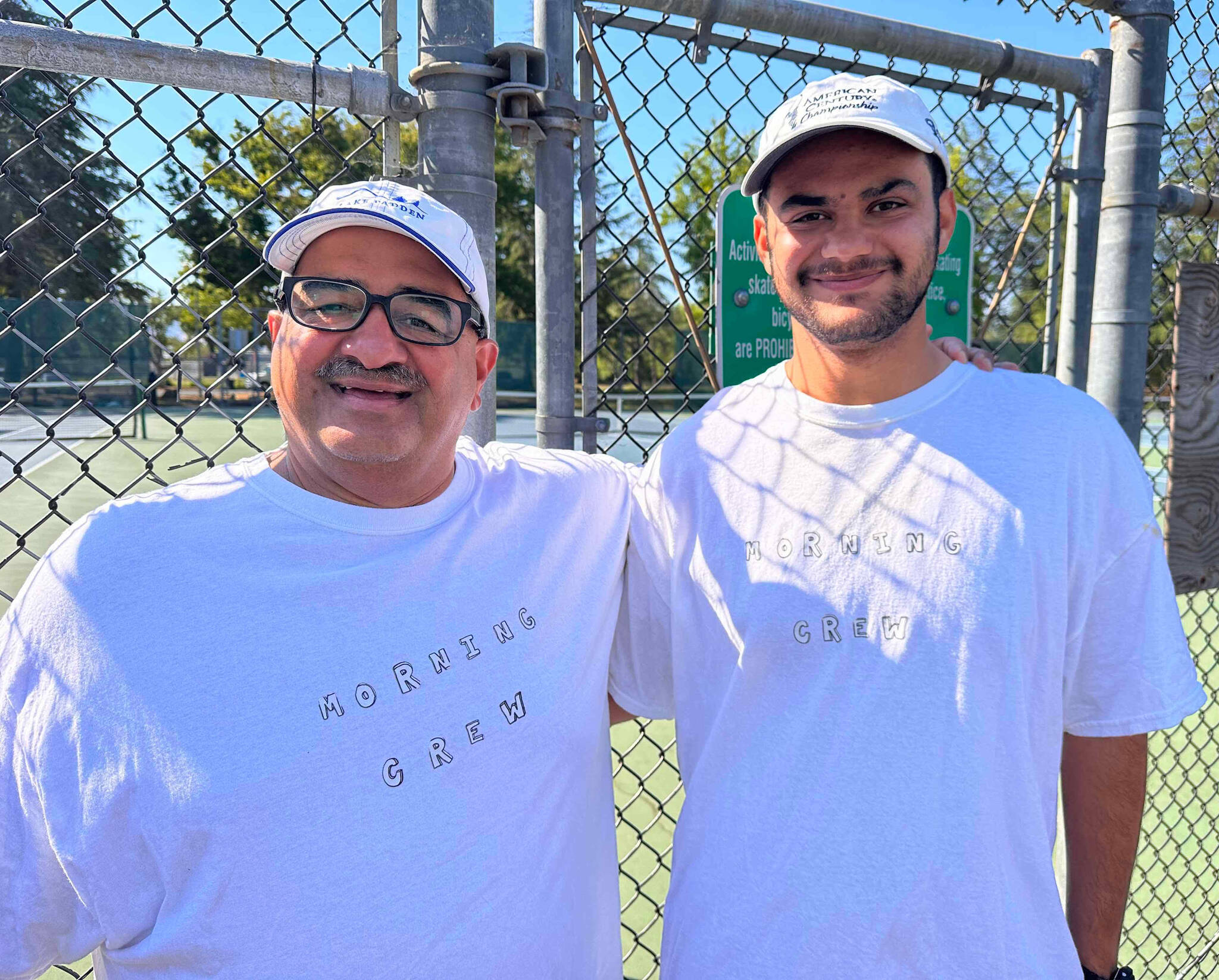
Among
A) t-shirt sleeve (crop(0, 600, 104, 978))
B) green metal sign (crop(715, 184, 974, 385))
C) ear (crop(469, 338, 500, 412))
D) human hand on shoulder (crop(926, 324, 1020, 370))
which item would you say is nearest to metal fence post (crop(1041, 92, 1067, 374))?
green metal sign (crop(715, 184, 974, 385))

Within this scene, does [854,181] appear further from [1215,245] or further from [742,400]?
[1215,245]

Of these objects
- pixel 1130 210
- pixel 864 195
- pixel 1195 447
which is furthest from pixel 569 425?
pixel 1195 447

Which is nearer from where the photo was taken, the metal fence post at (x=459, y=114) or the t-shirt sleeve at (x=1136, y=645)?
the t-shirt sleeve at (x=1136, y=645)

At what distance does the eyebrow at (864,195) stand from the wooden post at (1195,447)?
1.50 m

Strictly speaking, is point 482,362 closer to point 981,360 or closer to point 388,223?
point 388,223

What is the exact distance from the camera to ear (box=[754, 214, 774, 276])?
6.10 ft

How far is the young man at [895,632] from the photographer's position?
4.92 ft

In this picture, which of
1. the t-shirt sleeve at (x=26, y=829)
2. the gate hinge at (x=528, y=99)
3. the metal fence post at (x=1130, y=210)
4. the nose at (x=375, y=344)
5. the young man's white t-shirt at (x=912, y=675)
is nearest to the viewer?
the t-shirt sleeve at (x=26, y=829)

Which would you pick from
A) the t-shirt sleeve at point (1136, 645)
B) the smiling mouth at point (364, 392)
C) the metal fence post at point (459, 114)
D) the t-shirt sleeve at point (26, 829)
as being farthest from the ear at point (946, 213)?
the t-shirt sleeve at point (26, 829)

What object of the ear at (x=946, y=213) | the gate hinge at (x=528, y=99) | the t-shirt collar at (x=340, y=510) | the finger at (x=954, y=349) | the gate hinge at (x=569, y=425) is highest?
the gate hinge at (x=528, y=99)

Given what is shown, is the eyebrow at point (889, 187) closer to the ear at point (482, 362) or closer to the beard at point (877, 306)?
the beard at point (877, 306)

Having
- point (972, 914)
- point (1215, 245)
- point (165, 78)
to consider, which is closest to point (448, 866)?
point (972, 914)

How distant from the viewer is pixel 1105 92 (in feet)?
8.18

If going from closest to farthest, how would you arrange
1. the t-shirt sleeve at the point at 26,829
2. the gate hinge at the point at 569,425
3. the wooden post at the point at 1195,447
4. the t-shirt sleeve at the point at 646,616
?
the t-shirt sleeve at the point at 26,829 → the t-shirt sleeve at the point at 646,616 → the gate hinge at the point at 569,425 → the wooden post at the point at 1195,447
